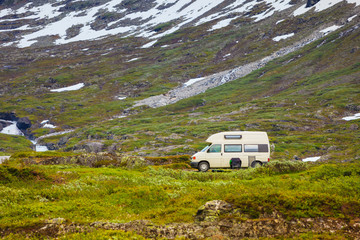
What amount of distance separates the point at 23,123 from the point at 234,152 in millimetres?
128670

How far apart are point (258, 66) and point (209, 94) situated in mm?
34158

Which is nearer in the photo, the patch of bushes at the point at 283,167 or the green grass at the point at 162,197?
the green grass at the point at 162,197

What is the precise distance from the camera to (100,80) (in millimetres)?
173875

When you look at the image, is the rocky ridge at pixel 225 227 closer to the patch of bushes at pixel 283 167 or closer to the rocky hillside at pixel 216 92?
the patch of bushes at pixel 283 167

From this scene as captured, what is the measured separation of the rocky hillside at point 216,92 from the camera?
8138 centimetres

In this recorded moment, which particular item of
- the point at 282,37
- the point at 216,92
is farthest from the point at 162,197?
the point at 282,37

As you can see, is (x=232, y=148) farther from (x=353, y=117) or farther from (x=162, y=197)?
(x=353, y=117)

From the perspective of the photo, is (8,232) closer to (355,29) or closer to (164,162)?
(164,162)

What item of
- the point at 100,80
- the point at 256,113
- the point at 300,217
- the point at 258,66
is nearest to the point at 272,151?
the point at 256,113

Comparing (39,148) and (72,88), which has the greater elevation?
(72,88)

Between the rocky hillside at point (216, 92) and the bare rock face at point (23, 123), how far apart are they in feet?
4.26

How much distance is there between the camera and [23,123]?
129 metres

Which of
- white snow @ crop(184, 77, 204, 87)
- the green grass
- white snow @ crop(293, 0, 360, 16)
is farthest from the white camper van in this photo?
white snow @ crop(293, 0, 360, 16)

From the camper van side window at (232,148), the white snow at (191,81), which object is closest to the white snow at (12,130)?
the white snow at (191,81)
